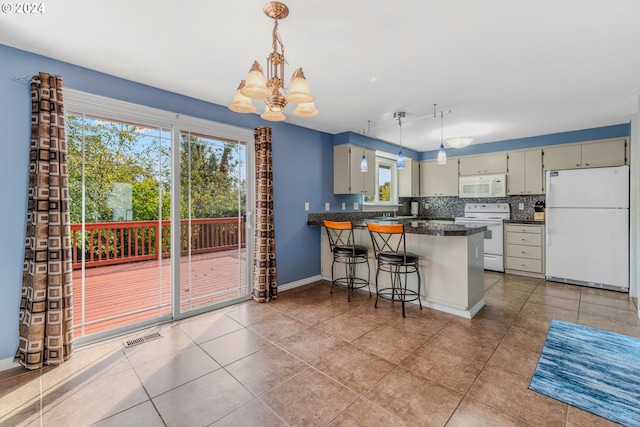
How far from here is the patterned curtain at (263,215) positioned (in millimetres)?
3559

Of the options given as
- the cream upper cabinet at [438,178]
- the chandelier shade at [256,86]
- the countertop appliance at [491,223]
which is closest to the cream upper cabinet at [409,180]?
the cream upper cabinet at [438,178]

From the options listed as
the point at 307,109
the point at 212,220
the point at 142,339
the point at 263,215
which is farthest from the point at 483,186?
the point at 142,339

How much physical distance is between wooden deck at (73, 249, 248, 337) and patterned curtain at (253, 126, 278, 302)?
27 centimetres

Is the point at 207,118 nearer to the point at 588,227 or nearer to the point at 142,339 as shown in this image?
the point at 142,339

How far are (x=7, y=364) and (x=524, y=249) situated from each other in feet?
20.7

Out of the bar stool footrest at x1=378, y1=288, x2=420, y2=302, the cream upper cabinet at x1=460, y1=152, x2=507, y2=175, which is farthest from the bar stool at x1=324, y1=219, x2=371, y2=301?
the cream upper cabinet at x1=460, y1=152, x2=507, y2=175

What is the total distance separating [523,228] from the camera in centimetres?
477

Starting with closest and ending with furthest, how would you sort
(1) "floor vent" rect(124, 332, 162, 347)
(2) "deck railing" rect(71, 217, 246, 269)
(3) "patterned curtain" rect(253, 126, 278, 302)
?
(1) "floor vent" rect(124, 332, 162, 347) → (2) "deck railing" rect(71, 217, 246, 269) → (3) "patterned curtain" rect(253, 126, 278, 302)

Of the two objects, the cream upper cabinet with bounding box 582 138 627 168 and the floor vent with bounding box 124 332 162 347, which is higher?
the cream upper cabinet with bounding box 582 138 627 168

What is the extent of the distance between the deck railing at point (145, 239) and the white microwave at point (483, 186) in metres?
4.31

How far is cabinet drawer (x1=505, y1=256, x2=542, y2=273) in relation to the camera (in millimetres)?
4645

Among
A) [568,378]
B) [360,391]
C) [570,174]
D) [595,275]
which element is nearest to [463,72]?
[568,378]

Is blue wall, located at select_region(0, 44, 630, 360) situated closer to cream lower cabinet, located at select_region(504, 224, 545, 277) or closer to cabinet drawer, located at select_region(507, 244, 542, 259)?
cream lower cabinet, located at select_region(504, 224, 545, 277)

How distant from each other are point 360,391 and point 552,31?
2.72 meters
